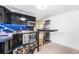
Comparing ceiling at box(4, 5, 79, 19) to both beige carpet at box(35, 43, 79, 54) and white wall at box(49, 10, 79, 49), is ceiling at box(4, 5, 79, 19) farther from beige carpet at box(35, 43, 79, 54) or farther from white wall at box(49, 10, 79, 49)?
beige carpet at box(35, 43, 79, 54)

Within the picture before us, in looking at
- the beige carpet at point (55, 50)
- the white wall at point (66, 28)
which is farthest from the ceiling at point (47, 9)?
the beige carpet at point (55, 50)

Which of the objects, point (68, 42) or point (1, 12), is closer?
point (1, 12)

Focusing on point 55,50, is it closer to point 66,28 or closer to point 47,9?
point 66,28

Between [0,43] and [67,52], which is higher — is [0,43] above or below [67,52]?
above

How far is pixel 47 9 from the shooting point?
60.5 inches

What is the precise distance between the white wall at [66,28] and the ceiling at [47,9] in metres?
0.06

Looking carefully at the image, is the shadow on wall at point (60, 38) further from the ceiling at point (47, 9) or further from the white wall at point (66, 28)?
the ceiling at point (47, 9)

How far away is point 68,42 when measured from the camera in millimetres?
1544

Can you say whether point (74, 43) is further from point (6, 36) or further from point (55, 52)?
point (6, 36)

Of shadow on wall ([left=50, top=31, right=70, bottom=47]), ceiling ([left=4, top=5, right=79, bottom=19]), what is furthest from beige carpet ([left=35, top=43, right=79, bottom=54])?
ceiling ([left=4, top=5, right=79, bottom=19])

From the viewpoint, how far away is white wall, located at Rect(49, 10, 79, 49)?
1.51 m
